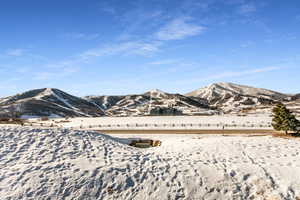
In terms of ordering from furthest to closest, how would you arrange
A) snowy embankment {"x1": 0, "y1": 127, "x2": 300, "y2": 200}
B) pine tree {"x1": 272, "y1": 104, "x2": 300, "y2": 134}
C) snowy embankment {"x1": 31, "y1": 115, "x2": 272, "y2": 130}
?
1. snowy embankment {"x1": 31, "y1": 115, "x2": 272, "y2": 130}
2. pine tree {"x1": 272, "y1": 104, "x2": 300, "y2": 134}
3. snowy embankment {"x1": 0, "y1": 127, "x2": 300, "y2": 200}

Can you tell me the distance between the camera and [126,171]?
16812mm

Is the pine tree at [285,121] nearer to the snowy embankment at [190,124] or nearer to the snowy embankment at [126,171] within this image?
the snowy embankment at [190,124]

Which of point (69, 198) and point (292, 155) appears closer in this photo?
point (69, 198)

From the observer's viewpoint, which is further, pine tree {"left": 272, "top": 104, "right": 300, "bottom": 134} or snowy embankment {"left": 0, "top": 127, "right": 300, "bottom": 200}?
pine tree {"left": 272, "top": 104, "right": 300, "bottom": 134}

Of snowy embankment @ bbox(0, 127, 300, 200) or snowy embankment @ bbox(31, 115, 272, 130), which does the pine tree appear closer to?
snowy embankment @ bbox(31, 115, 272, 130)

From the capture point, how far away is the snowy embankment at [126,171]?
14.7m

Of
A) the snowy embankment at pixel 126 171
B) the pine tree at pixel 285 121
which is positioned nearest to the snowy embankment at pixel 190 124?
the pine tree at pixel 285 121

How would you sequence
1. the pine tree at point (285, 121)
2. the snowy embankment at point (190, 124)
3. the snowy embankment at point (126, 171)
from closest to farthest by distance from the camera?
1. the snowy embankment at point (126, 171)
2. the pine tree at point (285, 121)
3. the snowy embankment at point (190, 124)

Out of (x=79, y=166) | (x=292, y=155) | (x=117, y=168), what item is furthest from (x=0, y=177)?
(x=292, y=155)

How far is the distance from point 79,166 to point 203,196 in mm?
9318

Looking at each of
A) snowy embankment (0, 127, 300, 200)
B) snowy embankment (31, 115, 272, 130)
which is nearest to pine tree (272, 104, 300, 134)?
snowy embankment (31, 115, 272, 130)

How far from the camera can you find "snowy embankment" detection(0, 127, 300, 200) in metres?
14.7

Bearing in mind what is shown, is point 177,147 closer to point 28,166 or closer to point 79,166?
point 79,166

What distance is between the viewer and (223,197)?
15.1 m
